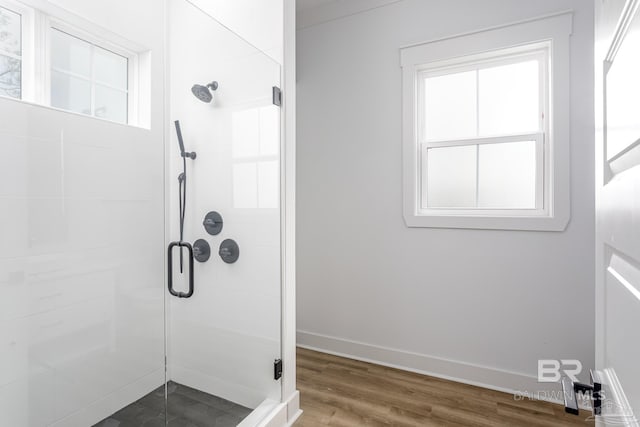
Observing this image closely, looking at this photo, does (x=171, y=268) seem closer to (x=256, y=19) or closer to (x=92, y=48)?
(x=92, y=48)

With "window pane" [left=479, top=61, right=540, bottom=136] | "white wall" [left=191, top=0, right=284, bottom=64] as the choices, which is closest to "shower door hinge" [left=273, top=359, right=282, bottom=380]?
"white wall" [left=191, top=0, right=284, bottom=64]

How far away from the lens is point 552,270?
1897 mm

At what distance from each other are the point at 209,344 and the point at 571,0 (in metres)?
2.79

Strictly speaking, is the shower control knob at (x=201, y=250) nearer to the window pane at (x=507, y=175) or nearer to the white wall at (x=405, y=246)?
the white wall at (x=405, y=246)

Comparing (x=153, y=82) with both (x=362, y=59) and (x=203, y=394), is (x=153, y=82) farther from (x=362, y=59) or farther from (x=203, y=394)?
(x=203, y=394)

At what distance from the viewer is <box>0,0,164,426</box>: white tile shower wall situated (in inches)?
50.8

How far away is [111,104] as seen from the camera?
1.60 meters

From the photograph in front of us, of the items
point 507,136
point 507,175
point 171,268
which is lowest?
point 171,268

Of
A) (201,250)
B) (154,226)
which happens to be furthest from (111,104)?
(201,250)

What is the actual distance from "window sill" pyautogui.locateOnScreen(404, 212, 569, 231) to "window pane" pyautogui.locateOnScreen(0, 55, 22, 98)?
7.04 ft

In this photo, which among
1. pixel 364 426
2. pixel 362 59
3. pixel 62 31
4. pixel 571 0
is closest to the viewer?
pixel 62 31

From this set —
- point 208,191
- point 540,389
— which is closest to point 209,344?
point 208,191

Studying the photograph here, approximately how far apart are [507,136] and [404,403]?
1.78 m

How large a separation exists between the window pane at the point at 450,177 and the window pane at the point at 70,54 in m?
2.05
